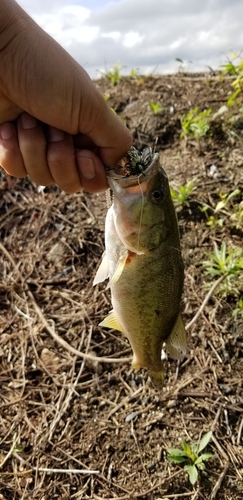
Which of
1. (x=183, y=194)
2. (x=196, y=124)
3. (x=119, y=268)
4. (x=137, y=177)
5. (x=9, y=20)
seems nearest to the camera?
(x=9, y=20)

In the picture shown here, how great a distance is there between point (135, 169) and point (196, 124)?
3.16 meters

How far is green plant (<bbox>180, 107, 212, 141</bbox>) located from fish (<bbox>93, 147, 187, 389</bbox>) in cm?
295

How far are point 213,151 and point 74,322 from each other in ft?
8.20

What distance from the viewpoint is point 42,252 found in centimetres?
487

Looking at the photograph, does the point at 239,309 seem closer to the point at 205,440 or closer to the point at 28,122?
the point at 205,440

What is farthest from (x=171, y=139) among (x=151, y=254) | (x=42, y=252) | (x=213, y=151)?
(x=151, y=254)

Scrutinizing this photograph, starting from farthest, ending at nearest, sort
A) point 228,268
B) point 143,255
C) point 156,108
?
point 156,108, point 228,268, point 143,255

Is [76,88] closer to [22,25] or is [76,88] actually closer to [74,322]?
[22,25]

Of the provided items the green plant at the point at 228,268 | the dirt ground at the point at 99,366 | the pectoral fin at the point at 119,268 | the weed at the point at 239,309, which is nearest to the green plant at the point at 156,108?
the dirt ground at the point at 99,366

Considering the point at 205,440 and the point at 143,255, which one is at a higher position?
the point at 143,255

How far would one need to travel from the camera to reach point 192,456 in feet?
10.5

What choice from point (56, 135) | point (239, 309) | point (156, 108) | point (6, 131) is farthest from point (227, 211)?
point (6, 131)

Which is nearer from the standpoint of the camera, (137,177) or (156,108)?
(137,177)

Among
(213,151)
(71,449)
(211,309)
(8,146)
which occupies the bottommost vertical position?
(71,449)
